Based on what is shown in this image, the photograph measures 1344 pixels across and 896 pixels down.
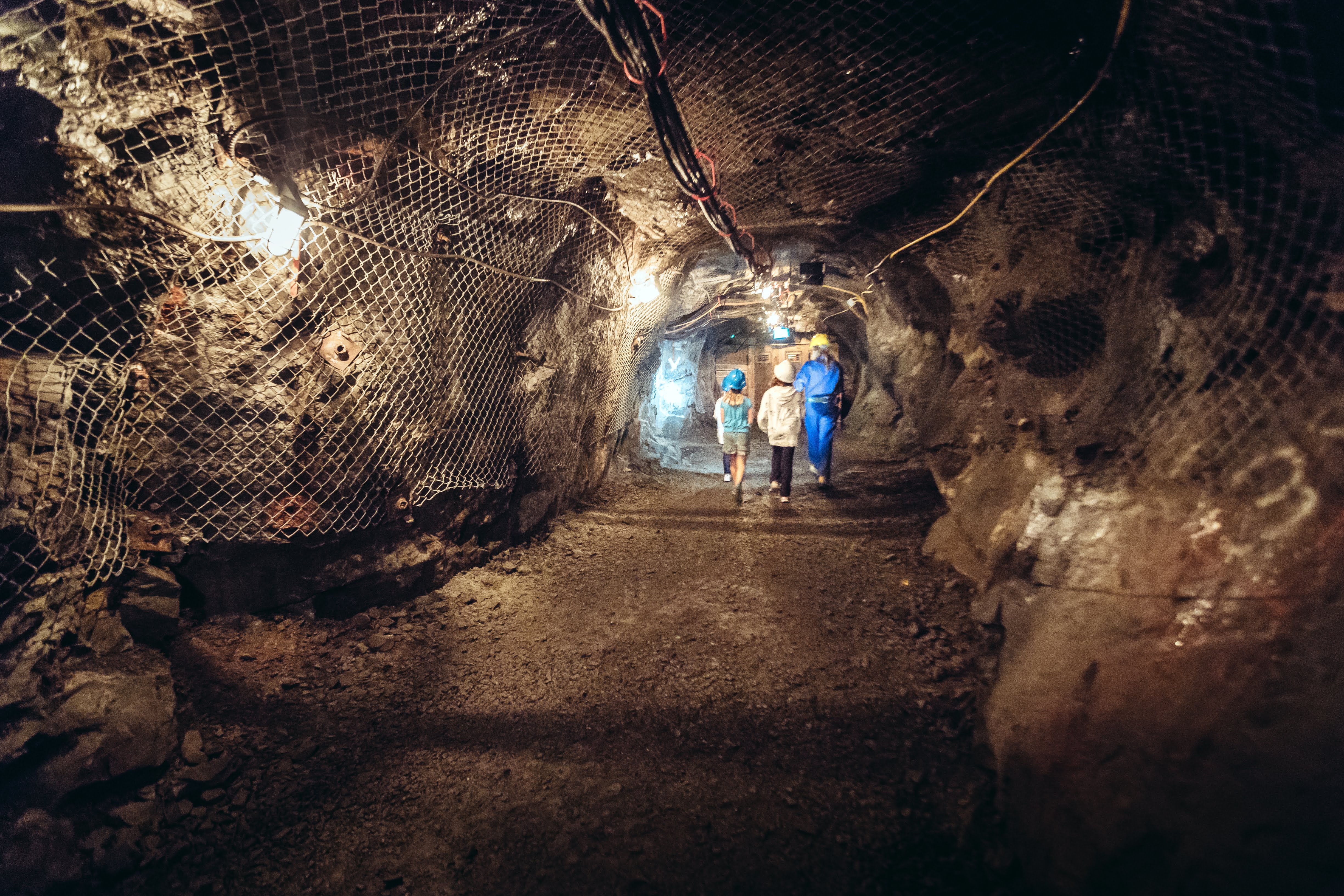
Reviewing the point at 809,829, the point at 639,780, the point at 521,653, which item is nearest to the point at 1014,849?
the point at 809,829

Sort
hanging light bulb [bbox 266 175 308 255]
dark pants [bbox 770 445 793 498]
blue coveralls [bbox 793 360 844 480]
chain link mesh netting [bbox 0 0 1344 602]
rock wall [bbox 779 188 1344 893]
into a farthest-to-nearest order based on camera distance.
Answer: blue coveralls [bbox 793 360 844 480] < dark pants [bbox 770 445 793 498] < hanging light bulb [bbox 266 175 308 255] < chain link mesh netting [bbox 0 0 1344 602] < rock wall [bbox 779 188 1344 893]

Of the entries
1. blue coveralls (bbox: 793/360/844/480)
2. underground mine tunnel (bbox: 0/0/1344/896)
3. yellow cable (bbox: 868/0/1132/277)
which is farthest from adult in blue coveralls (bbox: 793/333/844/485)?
underground mine tunnel (bbox: 0/0/1344/896)

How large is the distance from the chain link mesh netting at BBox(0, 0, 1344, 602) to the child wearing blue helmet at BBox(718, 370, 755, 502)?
283cm

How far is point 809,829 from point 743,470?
4816 mm

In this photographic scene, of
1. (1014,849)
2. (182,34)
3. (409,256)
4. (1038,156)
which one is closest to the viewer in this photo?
(1014,849)

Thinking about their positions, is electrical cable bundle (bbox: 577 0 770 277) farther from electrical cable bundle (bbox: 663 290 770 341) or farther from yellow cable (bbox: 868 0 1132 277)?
electrical cable bundle (bbox: 663 290 770 341)

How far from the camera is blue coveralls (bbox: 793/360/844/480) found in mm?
6586

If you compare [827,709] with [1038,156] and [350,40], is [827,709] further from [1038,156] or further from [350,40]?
[350,40]

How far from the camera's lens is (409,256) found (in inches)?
124

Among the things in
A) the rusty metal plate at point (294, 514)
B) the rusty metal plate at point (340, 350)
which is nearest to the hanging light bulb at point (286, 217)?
the rusty metal plate at point (340, 350)

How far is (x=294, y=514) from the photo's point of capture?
9.55 feet

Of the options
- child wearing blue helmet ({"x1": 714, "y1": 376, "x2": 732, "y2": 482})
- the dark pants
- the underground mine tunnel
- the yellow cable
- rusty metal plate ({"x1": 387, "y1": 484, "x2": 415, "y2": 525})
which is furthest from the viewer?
child wearing blue helmet ({"x1": 714, "y1": 376, "x2": 732, "y2": 482})

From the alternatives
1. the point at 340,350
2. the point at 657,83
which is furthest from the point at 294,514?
the point at 657,83

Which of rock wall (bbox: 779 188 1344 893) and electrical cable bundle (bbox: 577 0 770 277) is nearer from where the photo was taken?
rock wall (bbox: 779 188 1344 893)
